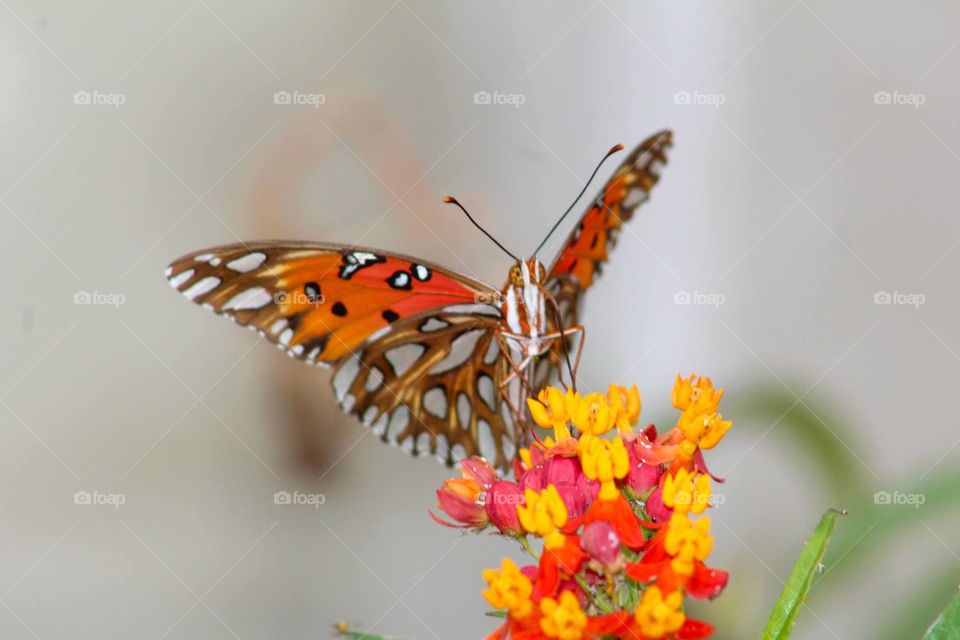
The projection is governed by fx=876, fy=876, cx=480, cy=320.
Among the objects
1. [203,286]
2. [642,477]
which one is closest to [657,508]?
[642,477]

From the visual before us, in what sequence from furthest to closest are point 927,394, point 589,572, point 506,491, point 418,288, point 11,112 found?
point 11,112, point 927,394, point 418,288, point 506,491, point 589,572

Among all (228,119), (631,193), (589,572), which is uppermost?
(631,193)

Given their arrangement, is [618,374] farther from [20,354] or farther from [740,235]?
[20,354]

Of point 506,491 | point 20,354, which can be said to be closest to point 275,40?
point 20,354

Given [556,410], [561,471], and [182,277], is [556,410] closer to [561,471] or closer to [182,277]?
[561,471]
